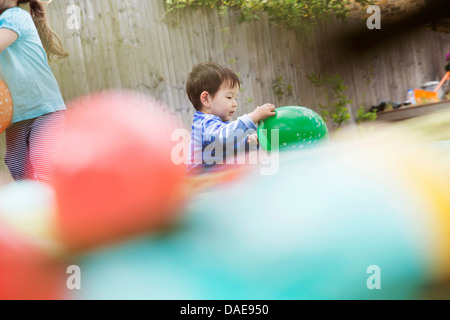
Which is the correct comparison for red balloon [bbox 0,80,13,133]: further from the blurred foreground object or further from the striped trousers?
the blurred foreground object

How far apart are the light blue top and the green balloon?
73cm

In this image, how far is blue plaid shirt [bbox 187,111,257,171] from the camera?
91 centimetres

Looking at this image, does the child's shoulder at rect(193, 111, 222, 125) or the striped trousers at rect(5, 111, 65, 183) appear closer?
the child's shoulder at rect(193, 111, 222, 125)

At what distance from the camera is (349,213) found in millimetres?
443

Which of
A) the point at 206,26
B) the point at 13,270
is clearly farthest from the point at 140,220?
the point at 206,26

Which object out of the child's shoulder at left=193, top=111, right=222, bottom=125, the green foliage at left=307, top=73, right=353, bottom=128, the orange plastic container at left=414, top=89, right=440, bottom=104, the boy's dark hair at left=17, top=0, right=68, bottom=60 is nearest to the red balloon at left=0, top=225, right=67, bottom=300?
the child's shoulder at left=193, top=111, right=222, bottom=125

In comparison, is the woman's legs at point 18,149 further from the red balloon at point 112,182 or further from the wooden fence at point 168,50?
the wooden fence at point 168,50

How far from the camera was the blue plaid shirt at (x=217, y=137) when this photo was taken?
3.00 ft

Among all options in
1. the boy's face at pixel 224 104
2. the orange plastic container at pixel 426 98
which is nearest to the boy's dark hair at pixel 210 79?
the boy's face at pixel 224 104

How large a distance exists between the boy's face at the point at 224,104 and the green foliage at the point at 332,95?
6.90 feet

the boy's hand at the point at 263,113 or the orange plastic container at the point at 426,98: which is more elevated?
the orange plastic container at the point at 426,98

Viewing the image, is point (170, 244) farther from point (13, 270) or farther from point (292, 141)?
point (292, 141)

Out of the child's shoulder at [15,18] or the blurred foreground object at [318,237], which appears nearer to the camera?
the blurred foreground object at [318,237]

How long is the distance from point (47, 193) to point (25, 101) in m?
0.84
